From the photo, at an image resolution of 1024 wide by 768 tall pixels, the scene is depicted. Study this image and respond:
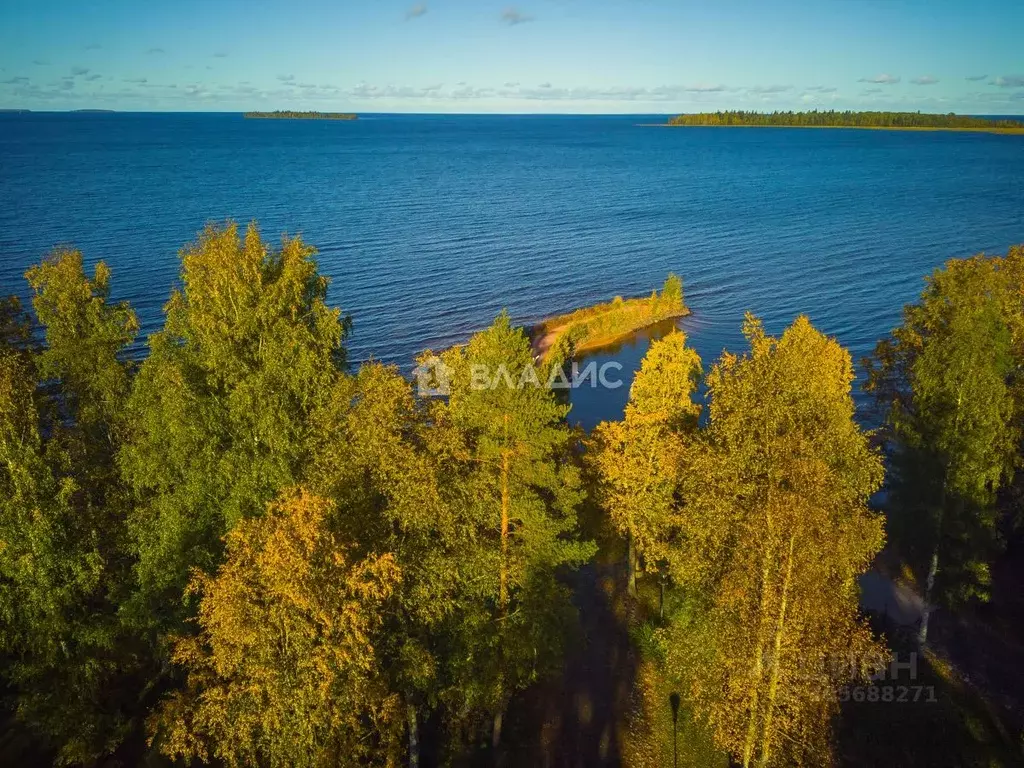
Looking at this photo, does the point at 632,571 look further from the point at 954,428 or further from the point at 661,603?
the point at 954,428

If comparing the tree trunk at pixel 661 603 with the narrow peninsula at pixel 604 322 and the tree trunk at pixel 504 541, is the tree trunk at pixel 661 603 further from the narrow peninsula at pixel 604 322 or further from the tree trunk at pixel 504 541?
the narrow peninsula at pixel 604 322

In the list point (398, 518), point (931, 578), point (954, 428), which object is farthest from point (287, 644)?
point (931, 578)

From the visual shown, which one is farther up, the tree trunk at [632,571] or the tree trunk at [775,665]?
the tree trunk at [775,665]

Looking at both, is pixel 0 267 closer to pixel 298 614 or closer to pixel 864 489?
pixel 298 614

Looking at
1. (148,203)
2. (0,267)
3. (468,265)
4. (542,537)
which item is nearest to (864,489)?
(542,537)

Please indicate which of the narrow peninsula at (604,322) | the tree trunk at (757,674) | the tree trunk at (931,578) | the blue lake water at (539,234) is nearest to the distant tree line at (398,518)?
the tree trunk at (757,674)

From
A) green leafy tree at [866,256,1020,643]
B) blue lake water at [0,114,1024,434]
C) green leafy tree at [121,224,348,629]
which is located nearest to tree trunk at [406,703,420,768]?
green leafy tree at [121,224,348,629]

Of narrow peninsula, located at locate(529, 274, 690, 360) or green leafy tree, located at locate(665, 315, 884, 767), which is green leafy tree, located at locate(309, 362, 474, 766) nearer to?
green leafy tree, located at locate(665, 315, 884, 767)
